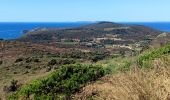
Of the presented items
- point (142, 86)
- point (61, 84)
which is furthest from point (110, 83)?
point (61, 84)

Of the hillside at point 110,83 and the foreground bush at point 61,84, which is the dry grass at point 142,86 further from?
the foreground bush at point 61,84

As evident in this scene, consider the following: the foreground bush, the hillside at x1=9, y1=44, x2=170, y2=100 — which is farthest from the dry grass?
the foreground bush

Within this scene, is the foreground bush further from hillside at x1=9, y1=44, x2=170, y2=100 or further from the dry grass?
the dry grass

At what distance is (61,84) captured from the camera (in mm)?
13805

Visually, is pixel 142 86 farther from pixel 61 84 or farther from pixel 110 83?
pixel 61 84

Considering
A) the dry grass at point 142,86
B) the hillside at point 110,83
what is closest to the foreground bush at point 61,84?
the hillside at point 110,83

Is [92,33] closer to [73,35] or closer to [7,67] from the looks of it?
[73,35]

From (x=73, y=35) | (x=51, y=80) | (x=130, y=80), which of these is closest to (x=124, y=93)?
(x=130, y=80)

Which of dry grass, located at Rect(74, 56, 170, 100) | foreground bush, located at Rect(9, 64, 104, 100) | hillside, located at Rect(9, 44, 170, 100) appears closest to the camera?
dry grass, located at Rect(74, 56, 170, 100)

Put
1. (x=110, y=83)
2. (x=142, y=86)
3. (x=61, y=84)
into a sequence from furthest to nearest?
(x=61, y=84) → (x=110, y=83) → (x=142, y=86)

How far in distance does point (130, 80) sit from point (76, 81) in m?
6.20

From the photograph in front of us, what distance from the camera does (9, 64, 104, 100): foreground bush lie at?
1311cm

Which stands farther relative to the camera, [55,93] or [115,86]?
[55,93]

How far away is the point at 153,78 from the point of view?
802cm
